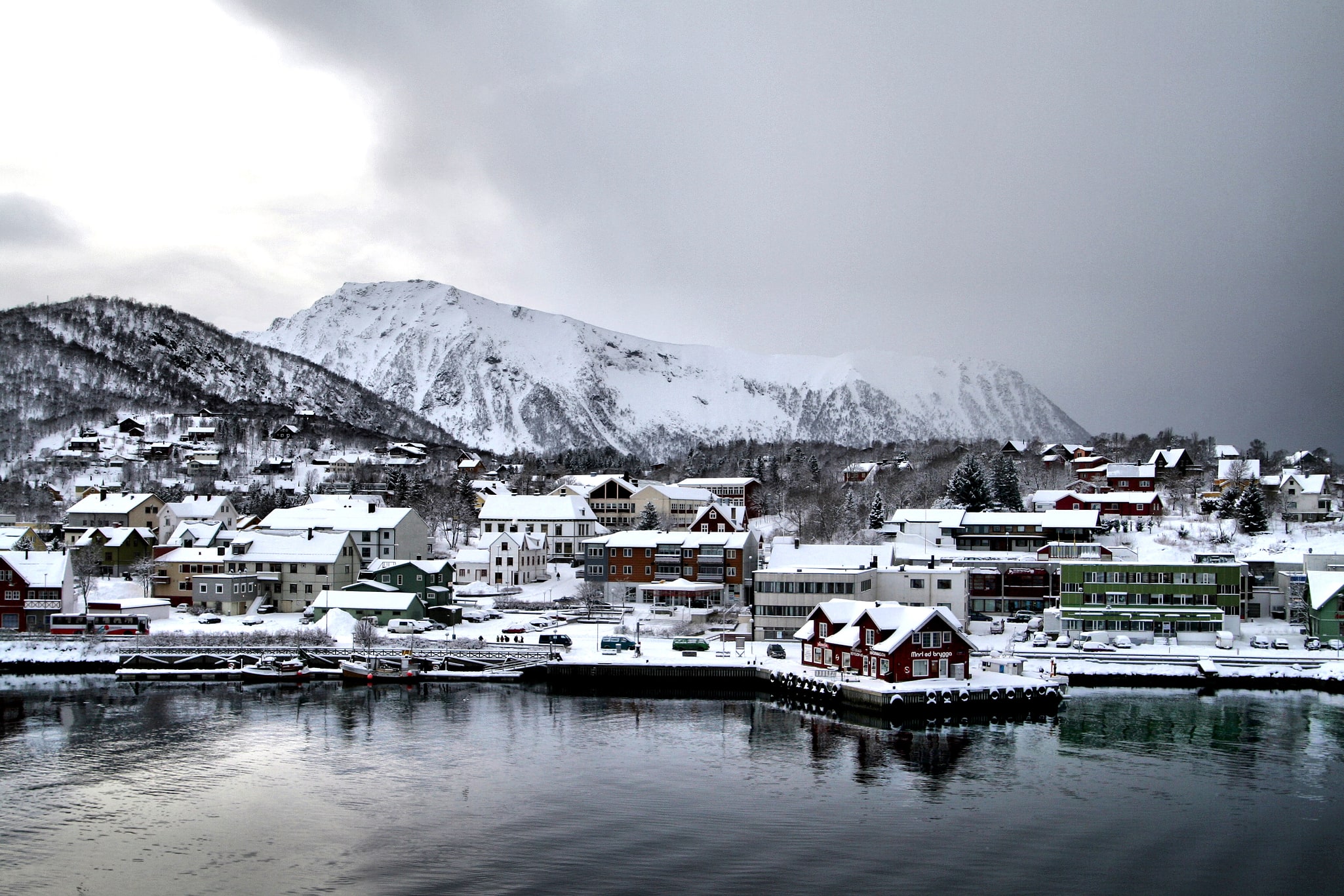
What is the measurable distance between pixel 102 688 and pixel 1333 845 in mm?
48185

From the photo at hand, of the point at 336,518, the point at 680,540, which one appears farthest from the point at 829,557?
the point at 336,518

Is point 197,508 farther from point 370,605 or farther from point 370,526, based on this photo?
point 370,605

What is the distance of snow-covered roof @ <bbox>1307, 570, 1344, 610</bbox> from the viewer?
52.2 m

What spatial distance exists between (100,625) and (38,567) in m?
5.01

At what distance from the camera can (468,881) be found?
76.3 feet

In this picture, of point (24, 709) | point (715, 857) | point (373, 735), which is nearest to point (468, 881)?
point (715, 857)

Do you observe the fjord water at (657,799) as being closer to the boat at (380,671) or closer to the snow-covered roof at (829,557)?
the boat at (380,671)

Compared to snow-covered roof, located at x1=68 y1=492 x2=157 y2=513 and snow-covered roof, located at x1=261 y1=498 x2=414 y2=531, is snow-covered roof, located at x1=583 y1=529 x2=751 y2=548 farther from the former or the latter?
snow-covered roof, located at x1=68 y1=492 x2=157 y2=513

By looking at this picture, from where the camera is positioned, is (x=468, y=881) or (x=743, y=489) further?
(x=743, y=489)

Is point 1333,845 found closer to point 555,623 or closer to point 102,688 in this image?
point 555,623

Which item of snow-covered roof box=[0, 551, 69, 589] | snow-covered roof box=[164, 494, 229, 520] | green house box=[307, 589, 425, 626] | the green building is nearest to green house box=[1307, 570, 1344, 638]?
the green building

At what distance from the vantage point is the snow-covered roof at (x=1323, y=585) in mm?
52250

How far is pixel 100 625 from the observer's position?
56.7 meters

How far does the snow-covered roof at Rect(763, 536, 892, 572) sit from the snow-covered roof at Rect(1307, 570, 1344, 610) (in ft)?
70.2
